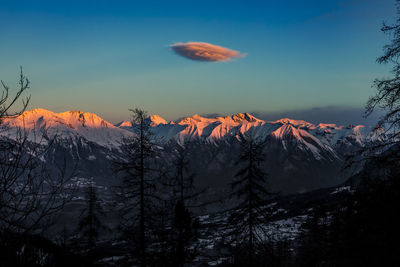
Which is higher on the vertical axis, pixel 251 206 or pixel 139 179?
pixel 139 179

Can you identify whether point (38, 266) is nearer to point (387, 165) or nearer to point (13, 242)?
point (13, 242)

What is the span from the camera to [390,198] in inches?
298

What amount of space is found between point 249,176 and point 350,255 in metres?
12.7

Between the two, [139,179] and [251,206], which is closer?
[139,179]

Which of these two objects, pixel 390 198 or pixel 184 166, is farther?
pixel 184 166

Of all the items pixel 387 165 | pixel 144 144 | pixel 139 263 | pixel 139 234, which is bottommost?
pixel 139 263

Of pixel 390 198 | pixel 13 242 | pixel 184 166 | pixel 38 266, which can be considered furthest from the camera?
pixel 184 166

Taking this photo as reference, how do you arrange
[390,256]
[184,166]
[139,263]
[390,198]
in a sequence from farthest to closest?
[184,166], [139,263], [390,198], [390,256]

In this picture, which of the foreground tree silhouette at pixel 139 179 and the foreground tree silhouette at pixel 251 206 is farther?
the foreground tree silhouette at pixel 251 206

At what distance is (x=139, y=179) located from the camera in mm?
18188

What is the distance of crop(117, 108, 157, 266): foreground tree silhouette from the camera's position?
17047 mm

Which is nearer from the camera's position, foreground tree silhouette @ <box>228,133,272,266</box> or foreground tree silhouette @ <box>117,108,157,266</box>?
foreground tree silhouette @ <box>117,108,157,266</box>

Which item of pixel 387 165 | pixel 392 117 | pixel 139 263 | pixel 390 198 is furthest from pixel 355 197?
pixel 139 263

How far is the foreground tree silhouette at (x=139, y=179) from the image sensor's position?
17.0m
